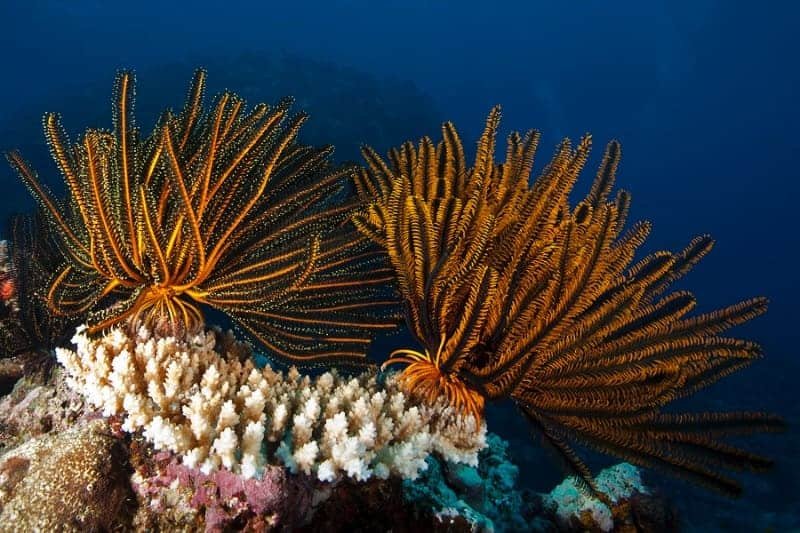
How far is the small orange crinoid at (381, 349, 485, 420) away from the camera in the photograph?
9.35 ft

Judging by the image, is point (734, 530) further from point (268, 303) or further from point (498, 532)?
point (268, 303)

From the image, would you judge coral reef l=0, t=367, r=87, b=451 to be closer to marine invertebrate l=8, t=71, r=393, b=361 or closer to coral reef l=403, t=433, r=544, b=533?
marine invertebrate l=8, t=71, r=393, b=361

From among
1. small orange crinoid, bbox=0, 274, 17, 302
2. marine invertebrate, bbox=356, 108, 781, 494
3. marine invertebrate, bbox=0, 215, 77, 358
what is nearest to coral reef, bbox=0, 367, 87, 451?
marine invertebrate, bbox=0, 215, 77, 358

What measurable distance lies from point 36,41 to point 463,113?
257ft

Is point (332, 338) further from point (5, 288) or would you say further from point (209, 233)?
point (5, 288)

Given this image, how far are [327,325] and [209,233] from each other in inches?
39.1

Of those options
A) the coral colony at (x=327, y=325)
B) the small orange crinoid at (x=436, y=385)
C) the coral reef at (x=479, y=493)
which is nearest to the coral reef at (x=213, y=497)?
the coral colony at (x=327, y=325)

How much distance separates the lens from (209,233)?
2664mm

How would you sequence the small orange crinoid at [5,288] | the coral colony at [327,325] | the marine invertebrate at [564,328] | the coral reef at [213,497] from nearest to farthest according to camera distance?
the coral reef at [213,497] < the coral colony at [327,325] < the marine invertebrate at [564,328] < the small orange crinoid at [5,288]

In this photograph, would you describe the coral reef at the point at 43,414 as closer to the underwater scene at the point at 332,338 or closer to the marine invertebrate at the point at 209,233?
the underwater scene at the point at 332,338

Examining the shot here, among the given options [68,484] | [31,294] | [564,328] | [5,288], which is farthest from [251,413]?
[5,288]

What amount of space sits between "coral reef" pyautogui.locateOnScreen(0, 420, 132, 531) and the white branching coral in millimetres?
173

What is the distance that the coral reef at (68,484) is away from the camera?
6.86 feet

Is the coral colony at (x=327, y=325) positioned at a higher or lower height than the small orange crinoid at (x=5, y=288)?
higher
